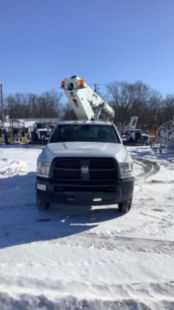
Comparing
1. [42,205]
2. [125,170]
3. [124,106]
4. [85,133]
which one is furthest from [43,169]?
[124,106]

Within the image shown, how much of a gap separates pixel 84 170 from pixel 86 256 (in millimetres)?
2024

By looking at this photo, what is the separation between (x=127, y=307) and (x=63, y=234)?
106 inches

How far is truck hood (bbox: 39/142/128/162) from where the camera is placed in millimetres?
7082

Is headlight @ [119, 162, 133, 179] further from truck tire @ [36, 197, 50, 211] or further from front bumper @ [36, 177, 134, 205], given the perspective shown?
truck tire @ [36, 197, 50, 211]

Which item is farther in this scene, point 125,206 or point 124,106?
point 124,106

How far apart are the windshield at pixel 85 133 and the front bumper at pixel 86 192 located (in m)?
1.95

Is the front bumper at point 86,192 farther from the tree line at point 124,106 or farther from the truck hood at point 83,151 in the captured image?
the tree line at point 124,106

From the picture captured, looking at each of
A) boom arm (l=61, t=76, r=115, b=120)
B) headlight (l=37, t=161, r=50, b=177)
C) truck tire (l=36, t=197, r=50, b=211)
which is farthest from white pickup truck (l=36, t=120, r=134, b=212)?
boom arm (l=61, t=76, r=115, b=120)

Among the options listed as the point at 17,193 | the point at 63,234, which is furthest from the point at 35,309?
the point at 17,193

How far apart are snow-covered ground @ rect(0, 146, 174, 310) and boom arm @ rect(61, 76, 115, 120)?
10.00 m

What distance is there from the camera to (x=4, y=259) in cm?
511

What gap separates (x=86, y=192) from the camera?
6.90 m

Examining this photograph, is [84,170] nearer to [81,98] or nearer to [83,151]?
[83,151]

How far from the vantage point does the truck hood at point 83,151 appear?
7.08m
